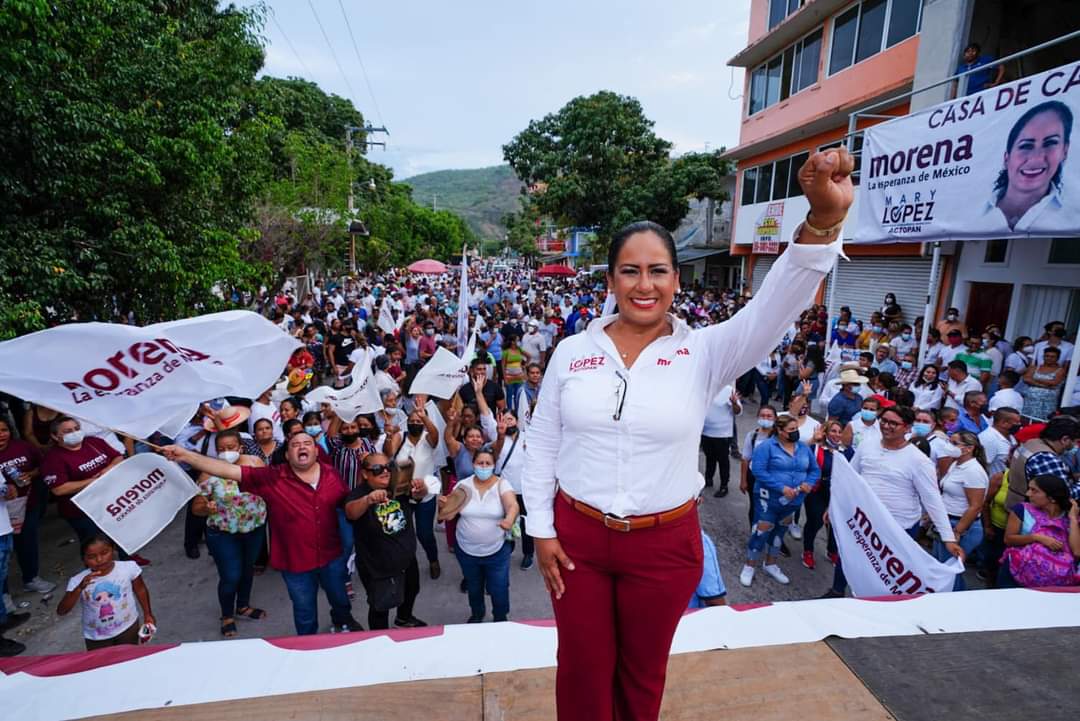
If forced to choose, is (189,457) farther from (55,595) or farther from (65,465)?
(55,595)

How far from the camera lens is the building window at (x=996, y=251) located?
1085 cm

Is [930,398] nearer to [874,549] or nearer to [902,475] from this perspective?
Result: [902,475]

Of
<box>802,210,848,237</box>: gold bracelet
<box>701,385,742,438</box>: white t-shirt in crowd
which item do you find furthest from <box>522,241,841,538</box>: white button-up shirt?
<box>701,385,742,438</box>: white t-shirt in crowd

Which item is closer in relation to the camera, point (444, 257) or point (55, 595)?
point (55, 595)

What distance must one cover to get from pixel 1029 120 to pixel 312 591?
9.60 m

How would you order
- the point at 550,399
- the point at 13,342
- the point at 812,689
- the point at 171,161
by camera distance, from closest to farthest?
the point at 550,399, the point at 812,689, the point at 13,342, the point at 171,161

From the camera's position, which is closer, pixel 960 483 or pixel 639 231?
pixel 639 231

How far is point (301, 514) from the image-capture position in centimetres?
379

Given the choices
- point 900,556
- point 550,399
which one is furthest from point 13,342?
point 900,556

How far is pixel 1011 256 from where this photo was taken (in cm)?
1063

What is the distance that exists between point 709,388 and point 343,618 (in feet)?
12.2

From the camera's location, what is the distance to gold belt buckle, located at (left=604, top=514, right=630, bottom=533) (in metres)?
1.71

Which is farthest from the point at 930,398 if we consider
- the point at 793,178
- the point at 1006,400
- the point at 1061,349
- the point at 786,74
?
the point at 786,74

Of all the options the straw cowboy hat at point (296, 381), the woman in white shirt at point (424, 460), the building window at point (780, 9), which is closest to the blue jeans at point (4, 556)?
the woman in white shirt at point (424, 460)
